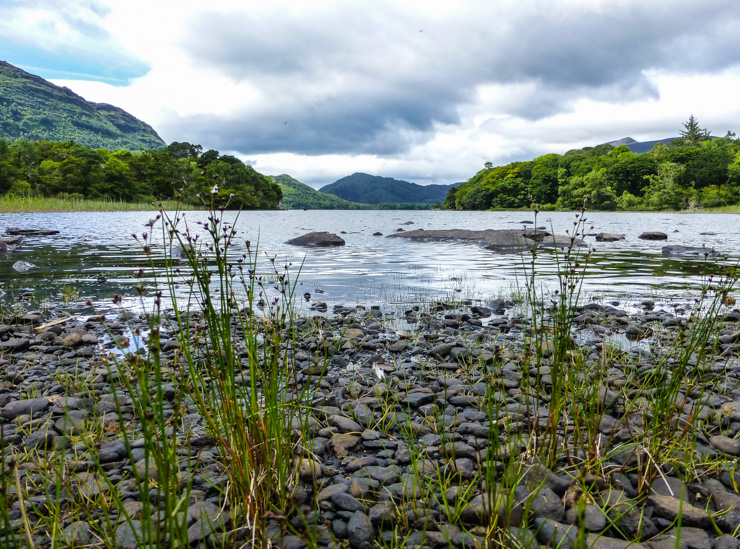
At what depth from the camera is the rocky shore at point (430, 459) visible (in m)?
1.89

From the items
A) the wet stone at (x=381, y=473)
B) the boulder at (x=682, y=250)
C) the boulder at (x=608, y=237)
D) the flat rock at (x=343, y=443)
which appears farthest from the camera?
the boulder at (x=608, y=237)

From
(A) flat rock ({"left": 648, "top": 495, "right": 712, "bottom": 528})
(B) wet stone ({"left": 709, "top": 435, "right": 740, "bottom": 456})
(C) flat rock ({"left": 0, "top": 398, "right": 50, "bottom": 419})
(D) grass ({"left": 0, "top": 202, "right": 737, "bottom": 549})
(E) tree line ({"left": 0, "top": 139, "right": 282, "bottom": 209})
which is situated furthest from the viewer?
(E) tree line ({"left": 0, "top": 139, "right": 282, "bottom": 209})

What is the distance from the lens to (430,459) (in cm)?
252

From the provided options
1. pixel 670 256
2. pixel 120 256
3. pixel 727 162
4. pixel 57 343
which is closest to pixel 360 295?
pixel 57 343

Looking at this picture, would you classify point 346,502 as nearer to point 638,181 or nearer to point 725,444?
point 725,444

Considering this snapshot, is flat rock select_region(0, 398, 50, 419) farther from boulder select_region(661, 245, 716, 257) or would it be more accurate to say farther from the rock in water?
boulder select_region(661, 245, 716, 257)

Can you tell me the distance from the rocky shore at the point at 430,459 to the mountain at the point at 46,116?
156541 millimetres

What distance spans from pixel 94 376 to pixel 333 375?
2.10 m

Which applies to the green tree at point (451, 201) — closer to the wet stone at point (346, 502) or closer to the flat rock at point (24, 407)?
the flat rock at point (24, 407)

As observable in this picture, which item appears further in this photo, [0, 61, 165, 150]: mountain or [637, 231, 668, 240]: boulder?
[0, 61, 165, 150]: mountain

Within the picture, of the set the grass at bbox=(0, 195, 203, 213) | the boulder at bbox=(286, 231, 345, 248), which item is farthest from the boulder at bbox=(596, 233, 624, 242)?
the grass at bbox=(0, 195, 203, 213)

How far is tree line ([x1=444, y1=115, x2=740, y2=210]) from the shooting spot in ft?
222

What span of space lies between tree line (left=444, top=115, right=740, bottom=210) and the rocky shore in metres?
53.0

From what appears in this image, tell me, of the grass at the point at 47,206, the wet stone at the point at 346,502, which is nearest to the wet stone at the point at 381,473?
the wet stone at the point at 346,502
